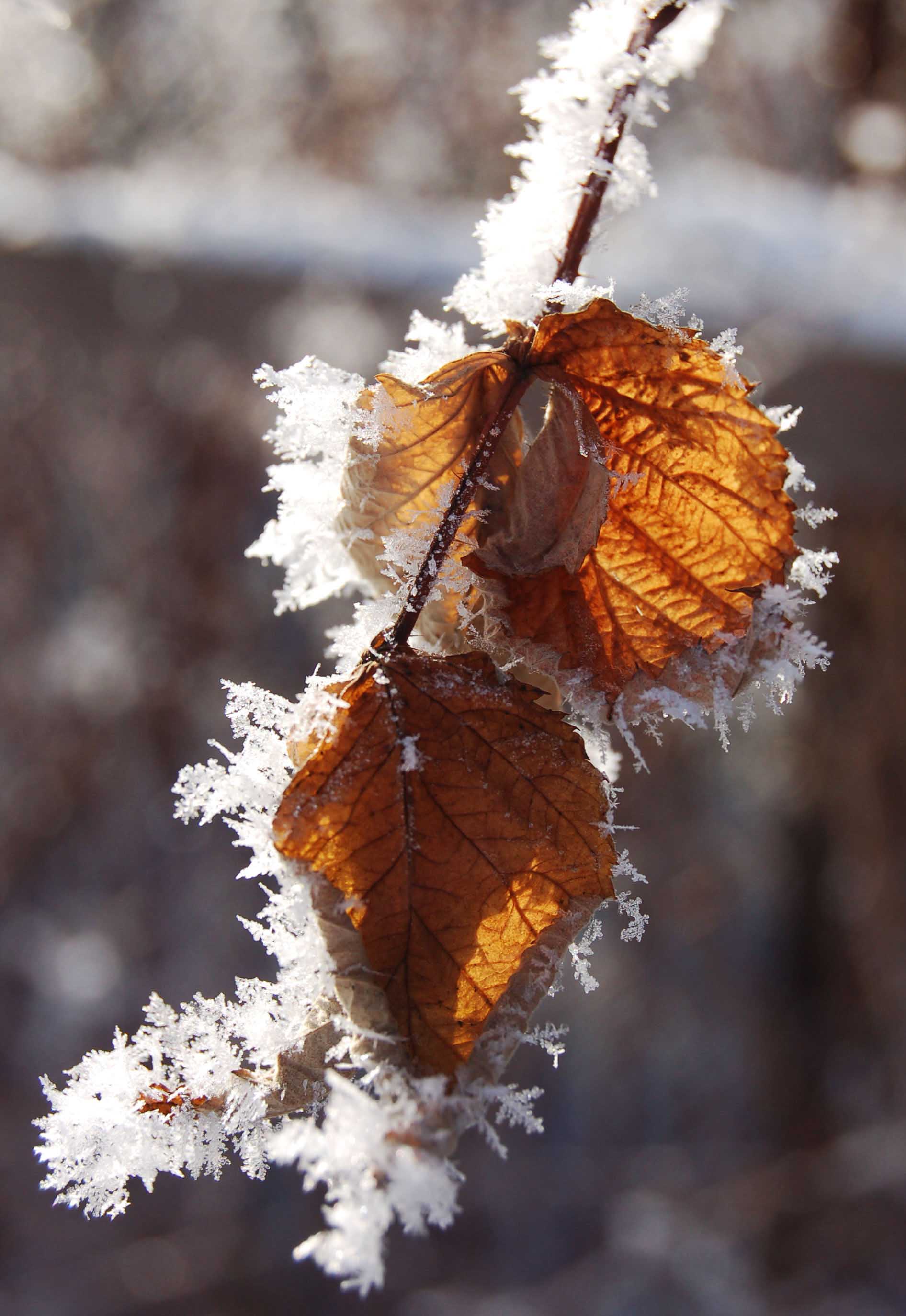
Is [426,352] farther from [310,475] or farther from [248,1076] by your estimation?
[248,1076]

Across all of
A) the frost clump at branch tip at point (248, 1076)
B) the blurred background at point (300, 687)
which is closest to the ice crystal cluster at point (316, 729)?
the frost clump at branch tip at point (248, 1076)

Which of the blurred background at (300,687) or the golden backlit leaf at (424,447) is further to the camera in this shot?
the blurred background at (300,687)

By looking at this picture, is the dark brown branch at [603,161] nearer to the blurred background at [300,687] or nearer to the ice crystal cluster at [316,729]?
the ice crystal cluster at [316,729]

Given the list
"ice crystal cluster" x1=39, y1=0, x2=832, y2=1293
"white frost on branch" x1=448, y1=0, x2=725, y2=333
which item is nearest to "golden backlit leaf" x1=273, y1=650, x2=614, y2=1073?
"ice crystal cluster" x1=39, y1=0, x2=832, y2=1293

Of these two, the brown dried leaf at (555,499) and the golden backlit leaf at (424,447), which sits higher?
the golden backlit leaf at (424,447)

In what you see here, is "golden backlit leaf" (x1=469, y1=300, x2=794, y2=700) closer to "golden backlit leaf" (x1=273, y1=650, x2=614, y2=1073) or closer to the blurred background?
"golden backlit leaf" (x1=273, y1=650, x2=614, y2=1073)

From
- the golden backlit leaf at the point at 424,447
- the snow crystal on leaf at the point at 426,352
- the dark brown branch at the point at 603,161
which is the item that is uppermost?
the dark brown branch at the point at 603,161

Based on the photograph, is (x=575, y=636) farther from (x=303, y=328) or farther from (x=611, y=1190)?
(x=611, y=1190)

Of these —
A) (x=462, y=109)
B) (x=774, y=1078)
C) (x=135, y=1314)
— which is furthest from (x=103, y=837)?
(x=462, y=109)

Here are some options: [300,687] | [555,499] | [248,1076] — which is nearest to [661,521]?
[555,499]
